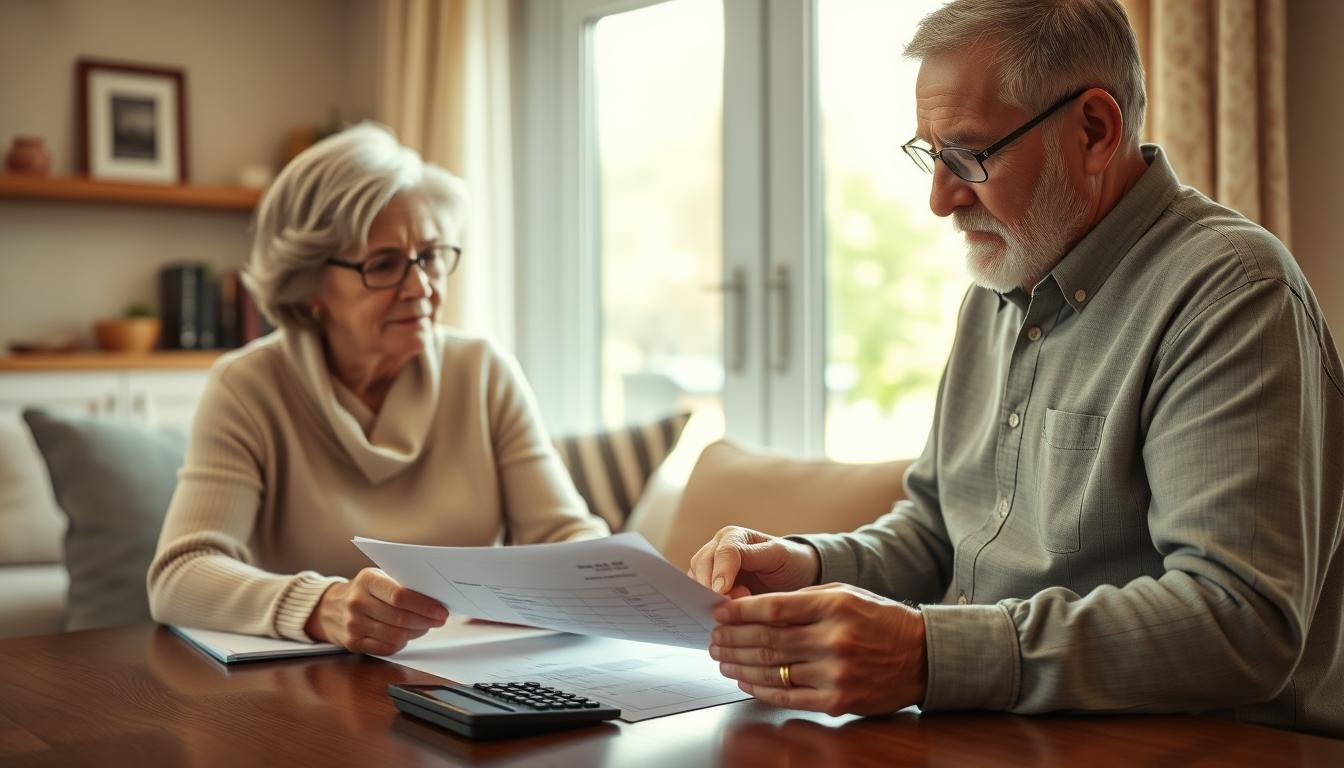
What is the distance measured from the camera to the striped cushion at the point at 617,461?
2809 mm

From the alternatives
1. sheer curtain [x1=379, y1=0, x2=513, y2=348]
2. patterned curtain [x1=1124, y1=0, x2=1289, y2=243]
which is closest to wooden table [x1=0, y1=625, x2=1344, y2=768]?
patterned curtain [x1=1124, y1=0, x2=1289, y2=243]

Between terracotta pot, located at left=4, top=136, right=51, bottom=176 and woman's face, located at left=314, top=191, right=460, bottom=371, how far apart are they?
2.34 m

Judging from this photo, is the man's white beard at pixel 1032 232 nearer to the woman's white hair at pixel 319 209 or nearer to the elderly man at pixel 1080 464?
the elderly man at pixel 1080 464

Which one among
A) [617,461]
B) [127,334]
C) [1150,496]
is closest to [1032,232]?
[1150,496]

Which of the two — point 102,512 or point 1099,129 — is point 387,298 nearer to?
point 102,512

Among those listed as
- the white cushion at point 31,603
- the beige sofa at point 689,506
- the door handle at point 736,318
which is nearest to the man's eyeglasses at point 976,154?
the beige sofa at point 689,506

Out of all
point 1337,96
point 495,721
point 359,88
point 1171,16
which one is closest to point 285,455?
point 495,721

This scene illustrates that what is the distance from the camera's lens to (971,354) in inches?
60.5

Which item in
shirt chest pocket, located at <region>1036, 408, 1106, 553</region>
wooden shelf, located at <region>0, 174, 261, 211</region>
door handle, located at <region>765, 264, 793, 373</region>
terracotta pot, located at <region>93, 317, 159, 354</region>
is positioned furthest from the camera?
terracotta pot, located at <region>93, 317, 159, 354</region>

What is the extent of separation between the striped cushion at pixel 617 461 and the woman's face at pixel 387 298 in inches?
33.0

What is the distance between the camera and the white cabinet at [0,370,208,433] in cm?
373

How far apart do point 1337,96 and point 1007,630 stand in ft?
4.55

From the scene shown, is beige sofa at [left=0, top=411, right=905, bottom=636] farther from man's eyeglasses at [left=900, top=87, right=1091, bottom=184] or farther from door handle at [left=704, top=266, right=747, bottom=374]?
man's eyeglasses at [left=900, top=87, right=1091, bottom=184]

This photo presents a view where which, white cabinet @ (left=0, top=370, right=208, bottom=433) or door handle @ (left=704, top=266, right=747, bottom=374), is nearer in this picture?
door handle @ (left=704, top=266, right=747, bottom=374)
